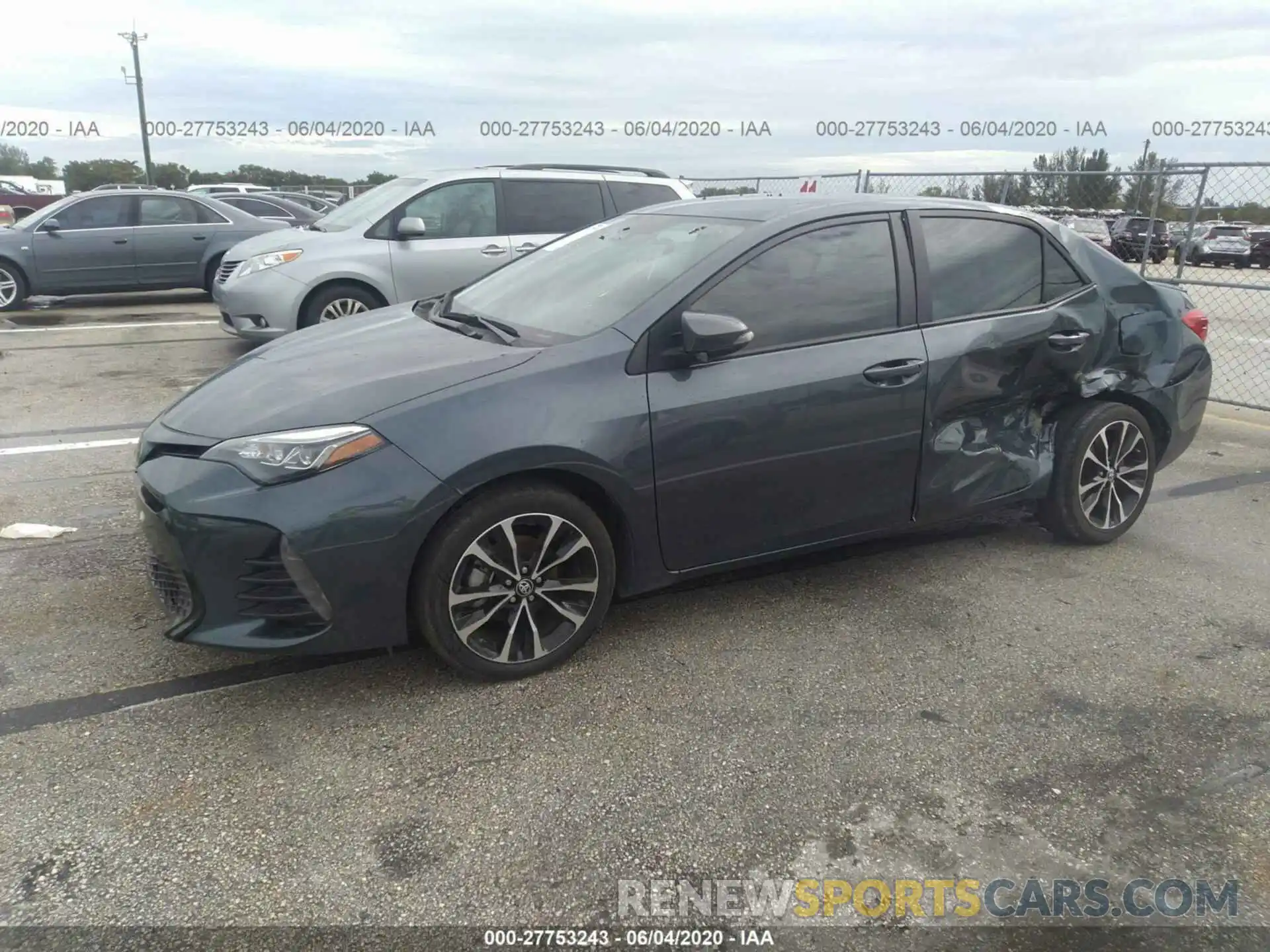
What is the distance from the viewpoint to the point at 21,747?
2.81 metres

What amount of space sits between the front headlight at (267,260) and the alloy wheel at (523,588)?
590 centimetres

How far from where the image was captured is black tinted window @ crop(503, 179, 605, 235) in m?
8.52

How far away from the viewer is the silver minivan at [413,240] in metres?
8.02

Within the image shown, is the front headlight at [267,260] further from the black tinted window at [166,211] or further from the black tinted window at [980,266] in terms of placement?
the black tinted window at [980,266]

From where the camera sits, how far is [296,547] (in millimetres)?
2811

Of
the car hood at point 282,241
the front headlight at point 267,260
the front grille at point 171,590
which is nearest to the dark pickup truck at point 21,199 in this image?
the car hood at point 282,241

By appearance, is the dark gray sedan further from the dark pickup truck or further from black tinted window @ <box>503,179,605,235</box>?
the dark pickup truck

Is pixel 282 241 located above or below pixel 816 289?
above

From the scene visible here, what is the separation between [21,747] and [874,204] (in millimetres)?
3559

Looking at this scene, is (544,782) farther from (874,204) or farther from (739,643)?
(874,204)

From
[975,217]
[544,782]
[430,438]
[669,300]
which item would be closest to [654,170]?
[975,217]

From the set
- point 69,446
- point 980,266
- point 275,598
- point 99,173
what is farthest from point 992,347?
point 99,173

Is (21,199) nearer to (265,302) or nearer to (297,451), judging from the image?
(265,302)

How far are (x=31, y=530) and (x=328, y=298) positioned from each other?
4.05 m
